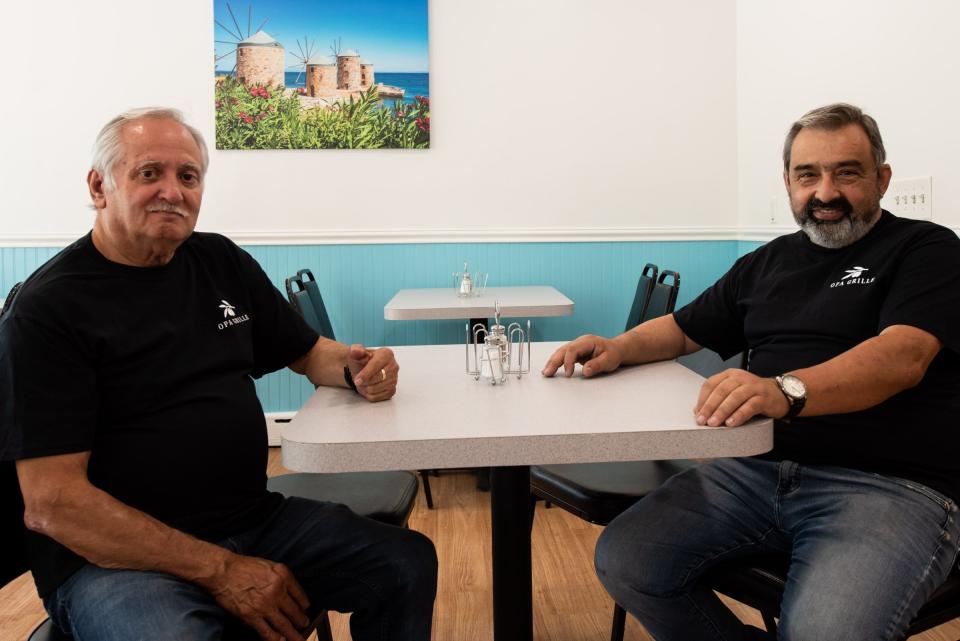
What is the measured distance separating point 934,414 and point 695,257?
305 centimetres

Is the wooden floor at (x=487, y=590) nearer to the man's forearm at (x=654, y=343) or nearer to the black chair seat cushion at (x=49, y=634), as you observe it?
the man's forearm at (x=654, y=343)

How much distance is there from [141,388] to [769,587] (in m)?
1.17

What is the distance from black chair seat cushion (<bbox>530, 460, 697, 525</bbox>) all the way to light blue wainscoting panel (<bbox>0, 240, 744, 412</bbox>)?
7.70ft

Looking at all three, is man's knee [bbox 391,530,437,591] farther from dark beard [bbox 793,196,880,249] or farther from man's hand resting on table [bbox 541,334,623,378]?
dark beard [bbox 793,196,880,249]

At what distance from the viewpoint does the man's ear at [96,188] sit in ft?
5.05

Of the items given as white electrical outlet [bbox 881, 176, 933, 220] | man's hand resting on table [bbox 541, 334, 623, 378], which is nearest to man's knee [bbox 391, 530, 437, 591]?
man's hand resting on table [bbox 541, 334, 623, 378]

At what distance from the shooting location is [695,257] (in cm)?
457

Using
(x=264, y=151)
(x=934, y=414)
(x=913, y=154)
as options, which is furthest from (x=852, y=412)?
(x=264, y=151)

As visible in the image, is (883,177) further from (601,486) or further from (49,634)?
(49,634)

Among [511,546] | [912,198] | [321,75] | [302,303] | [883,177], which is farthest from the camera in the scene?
[321,75]

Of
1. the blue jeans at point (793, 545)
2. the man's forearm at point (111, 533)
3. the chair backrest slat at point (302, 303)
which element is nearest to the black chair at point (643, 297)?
the chair backrest slat at point (302, 303)

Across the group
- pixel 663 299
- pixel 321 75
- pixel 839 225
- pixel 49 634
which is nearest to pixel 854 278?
pixel 839 225

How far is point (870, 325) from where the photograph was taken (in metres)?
1.67

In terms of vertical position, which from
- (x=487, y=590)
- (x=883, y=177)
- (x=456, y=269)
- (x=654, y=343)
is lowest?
(x=487, y=590)
